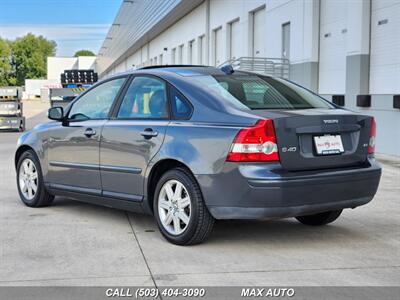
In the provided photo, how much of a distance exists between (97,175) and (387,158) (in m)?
8.49

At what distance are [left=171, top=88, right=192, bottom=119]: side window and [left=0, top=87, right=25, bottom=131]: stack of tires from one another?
18938mm

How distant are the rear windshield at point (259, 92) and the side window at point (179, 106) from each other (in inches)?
8.8

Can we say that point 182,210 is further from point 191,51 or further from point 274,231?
point 191,51

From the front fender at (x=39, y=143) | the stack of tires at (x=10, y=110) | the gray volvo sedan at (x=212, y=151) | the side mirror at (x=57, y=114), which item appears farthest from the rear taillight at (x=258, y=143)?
the stack of tires at (x=10, y=110)

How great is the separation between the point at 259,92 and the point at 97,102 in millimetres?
1969

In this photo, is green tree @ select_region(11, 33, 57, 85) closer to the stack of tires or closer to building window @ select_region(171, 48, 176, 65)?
building window @ select_region(171, 48, 176, 65)

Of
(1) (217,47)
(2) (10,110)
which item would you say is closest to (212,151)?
(2) (10,110)

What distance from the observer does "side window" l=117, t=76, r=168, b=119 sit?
5.73 metres

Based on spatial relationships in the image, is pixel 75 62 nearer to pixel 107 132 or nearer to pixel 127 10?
pixel 127 10

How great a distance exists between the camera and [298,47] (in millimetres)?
18297

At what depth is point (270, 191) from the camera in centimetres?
479

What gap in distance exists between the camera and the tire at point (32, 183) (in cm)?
710

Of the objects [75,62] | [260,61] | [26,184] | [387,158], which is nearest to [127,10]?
[260,61]

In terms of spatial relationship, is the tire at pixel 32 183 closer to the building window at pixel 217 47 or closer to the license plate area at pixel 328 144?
the license plate area at pixel 328 144
